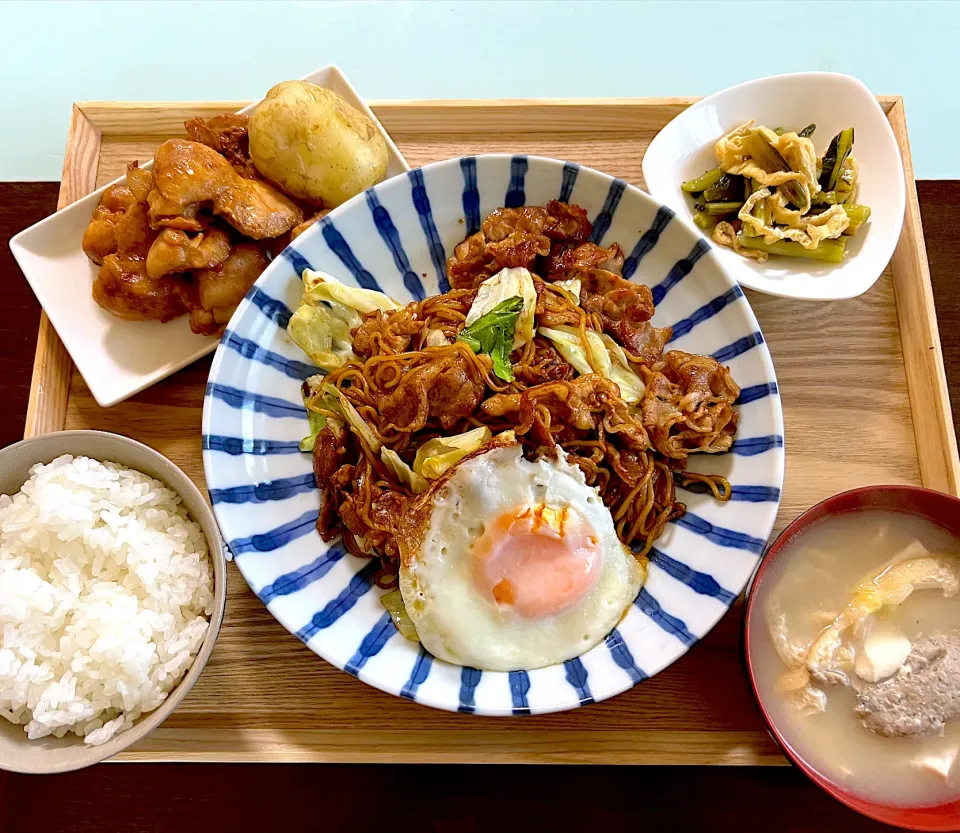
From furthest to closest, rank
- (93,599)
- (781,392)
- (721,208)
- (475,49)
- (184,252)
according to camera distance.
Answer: (475,49)
(721,208)
(781,392)
(184,252)
(93,599)

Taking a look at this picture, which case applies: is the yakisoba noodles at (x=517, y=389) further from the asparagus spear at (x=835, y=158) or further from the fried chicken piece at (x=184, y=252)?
the asparagus spear at (x=835, y=158)

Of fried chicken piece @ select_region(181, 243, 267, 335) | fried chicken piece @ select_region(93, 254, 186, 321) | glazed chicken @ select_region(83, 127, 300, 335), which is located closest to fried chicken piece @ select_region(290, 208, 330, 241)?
glazed chicken @ select_region(83, 127, 300, 335)

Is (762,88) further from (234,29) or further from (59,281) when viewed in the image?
(59,281)

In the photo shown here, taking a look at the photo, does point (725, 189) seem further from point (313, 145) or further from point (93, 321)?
point (93, 321)

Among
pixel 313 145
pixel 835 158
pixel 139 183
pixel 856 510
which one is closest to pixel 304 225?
pixel 313 145

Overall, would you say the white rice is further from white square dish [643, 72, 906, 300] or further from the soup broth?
white square dish [643, 72, 906, 300]

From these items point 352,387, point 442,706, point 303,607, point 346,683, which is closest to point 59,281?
point 352,387

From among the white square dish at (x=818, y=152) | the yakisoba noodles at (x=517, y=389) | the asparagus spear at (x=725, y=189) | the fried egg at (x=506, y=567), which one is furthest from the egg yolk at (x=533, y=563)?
the asparagus spear at (x=725, y=189)

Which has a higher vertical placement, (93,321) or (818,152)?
(93,321)
